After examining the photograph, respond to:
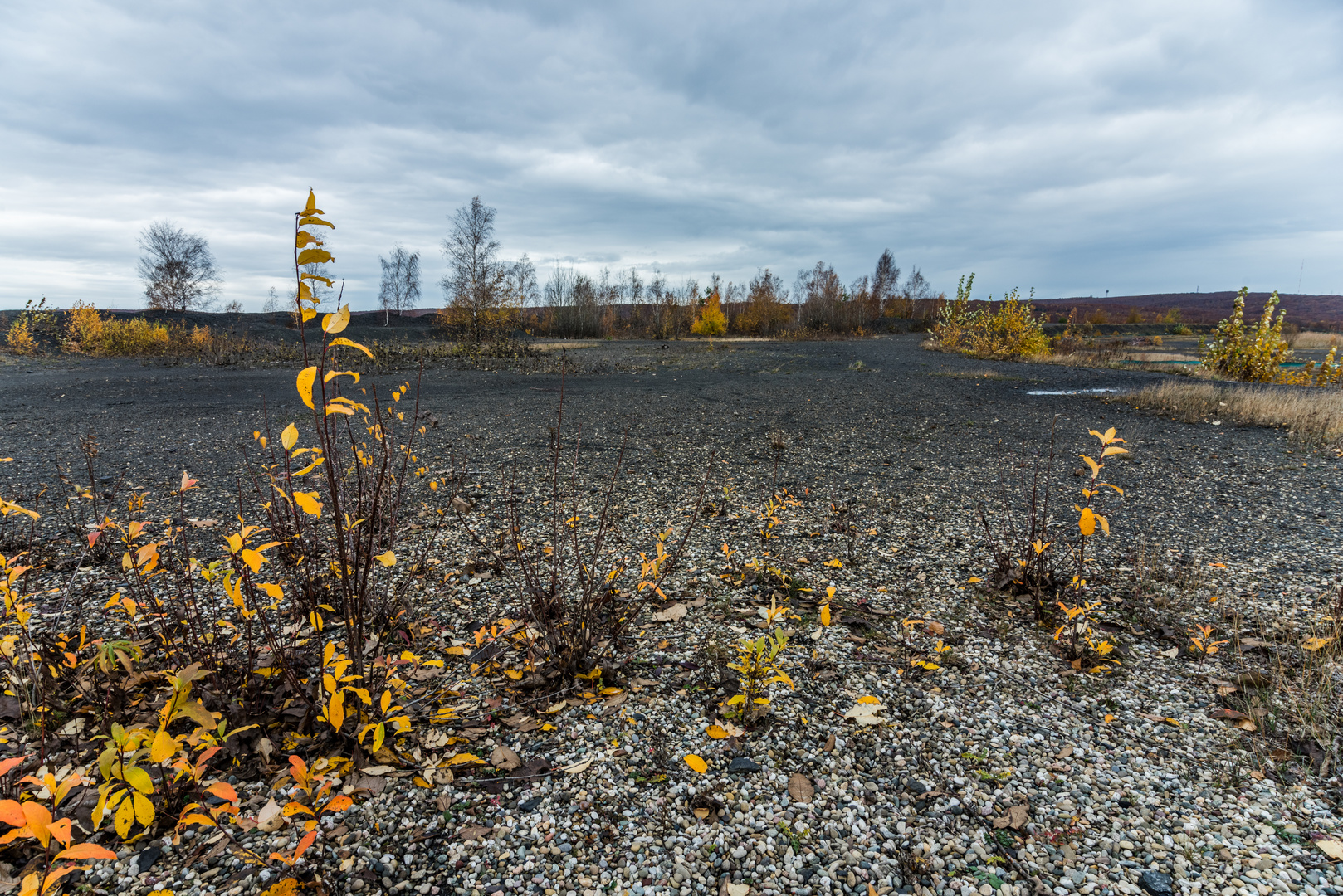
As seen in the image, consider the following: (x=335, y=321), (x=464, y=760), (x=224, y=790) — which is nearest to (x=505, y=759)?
(x=464, y=760)

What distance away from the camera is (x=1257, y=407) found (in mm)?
8789

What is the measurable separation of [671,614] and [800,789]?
1302 millimetres

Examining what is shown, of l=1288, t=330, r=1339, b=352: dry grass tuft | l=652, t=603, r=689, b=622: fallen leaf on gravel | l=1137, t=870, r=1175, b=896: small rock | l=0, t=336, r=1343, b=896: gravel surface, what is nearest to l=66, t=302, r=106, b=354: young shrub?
l=0, t=336, r=1343, b=896: gravel surface

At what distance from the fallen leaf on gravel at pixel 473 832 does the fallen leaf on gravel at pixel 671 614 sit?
4.80 ft

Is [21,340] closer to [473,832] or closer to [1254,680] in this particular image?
[473,832]

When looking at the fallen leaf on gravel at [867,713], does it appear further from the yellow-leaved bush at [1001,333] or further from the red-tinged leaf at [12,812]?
the yellow-leaved bush at [1001,333]

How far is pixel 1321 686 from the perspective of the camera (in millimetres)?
2473

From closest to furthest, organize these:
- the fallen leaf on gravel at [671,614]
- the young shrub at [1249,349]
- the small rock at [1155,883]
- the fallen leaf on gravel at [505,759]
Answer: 1. the small rock at [1155,883]
2. the fallen leaf on gravel at [505,759]
3. the fallen leaf on gravel at [671,614]
4. the young shrub at [1249,349]

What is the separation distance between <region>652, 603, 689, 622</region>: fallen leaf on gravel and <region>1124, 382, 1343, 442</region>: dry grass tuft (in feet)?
29.2

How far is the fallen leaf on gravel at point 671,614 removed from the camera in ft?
10.5

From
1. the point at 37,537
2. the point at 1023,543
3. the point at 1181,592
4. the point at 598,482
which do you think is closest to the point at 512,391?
the point at 598,482

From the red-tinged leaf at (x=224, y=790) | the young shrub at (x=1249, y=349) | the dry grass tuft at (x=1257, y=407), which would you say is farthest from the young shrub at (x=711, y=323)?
the red-tinged leaf at (x=224, y=790)

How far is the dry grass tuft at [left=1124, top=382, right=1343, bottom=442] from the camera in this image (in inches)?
305

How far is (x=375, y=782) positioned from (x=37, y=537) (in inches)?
156
